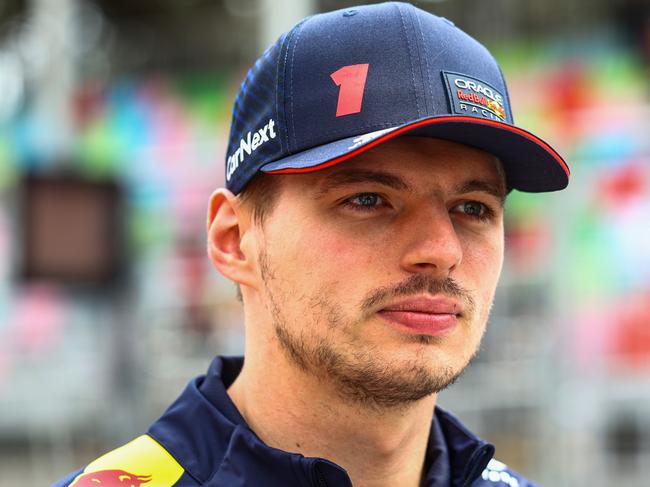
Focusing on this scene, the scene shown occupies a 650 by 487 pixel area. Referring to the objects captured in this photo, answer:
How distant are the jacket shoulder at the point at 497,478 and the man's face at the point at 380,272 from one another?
377 millimetres

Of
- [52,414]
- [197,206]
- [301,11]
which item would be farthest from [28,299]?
[301,11]

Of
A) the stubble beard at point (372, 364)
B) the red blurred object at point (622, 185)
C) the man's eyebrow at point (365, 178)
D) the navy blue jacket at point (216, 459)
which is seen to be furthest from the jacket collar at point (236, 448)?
the red blurred object at point (622, 185)

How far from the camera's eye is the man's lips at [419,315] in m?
1.76

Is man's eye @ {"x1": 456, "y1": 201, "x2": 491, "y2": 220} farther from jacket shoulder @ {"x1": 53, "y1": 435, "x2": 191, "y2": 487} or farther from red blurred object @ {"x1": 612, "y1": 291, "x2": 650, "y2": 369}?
red blurred object @ {"x1": 612, "y1": 291, "x2": 650, "y2": 369}

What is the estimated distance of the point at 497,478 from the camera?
2131 millimetres

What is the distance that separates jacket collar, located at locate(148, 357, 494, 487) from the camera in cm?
177

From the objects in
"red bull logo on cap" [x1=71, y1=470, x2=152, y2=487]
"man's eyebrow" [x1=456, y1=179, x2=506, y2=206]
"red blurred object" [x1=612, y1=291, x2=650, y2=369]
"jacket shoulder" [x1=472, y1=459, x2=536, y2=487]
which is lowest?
"red blurred object" [x1=612, y1=291, x2=650, y2=369]

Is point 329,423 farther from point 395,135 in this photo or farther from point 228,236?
point 395,135

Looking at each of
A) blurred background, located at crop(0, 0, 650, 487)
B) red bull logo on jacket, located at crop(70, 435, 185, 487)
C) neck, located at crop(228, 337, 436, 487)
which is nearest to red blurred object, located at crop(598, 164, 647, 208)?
blurred background, located at crop(0, 0, 650, 487)

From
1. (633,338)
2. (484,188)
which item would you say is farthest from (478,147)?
(633,338)

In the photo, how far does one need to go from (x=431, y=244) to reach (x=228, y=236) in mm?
507

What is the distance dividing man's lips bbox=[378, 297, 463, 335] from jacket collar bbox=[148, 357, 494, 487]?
0.29 metres

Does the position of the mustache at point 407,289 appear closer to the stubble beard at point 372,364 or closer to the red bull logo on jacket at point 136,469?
the stubble beard at point 372,364

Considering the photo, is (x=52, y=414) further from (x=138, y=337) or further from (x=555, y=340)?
(x=555, y=340)
